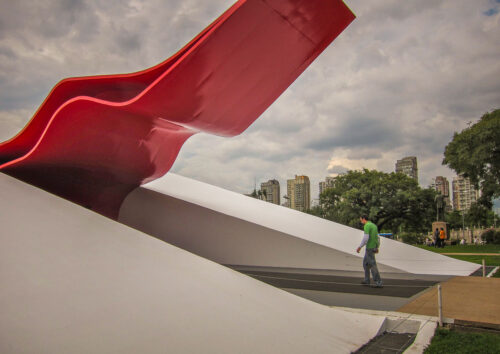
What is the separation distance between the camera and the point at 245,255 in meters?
9.21

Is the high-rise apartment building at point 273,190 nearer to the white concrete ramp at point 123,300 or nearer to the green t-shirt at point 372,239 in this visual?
the green t-shirt at point 372,239

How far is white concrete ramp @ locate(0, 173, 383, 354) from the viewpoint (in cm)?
214

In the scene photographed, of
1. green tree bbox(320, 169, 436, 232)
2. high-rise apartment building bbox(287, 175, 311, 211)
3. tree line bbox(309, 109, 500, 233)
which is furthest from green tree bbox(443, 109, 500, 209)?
high-rise apartment building bbox(287, 175, 311, 211)

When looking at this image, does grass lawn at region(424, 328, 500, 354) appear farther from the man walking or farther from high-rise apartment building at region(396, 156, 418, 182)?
high-rise apartment building at region(396, 156, 418, 182)

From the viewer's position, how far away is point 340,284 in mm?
6715

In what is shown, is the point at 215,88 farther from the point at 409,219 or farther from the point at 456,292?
the point at 409,219

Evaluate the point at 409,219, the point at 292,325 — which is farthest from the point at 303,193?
the point at 292,325

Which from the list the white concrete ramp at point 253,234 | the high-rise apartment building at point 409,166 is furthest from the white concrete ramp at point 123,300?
the high-rise apartment building at point 409,166

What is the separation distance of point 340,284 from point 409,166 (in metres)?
117

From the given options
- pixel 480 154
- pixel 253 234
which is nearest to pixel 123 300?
pixel 253 234

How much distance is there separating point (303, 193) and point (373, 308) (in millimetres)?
102648

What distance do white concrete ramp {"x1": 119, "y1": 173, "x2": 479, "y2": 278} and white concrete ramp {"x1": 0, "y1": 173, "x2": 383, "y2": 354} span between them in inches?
182

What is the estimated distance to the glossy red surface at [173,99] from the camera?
13.8 ft

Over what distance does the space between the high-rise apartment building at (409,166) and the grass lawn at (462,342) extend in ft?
360
